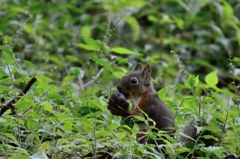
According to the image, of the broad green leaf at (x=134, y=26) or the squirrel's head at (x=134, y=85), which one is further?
the broad green leaf at (x=134, y=26)

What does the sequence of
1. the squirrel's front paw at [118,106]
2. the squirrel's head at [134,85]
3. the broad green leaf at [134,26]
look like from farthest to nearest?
1. the broad green leaf at [134,26]
2. the squirrel's head at [134,85]
3. the squirrel's front paw at [118,106]

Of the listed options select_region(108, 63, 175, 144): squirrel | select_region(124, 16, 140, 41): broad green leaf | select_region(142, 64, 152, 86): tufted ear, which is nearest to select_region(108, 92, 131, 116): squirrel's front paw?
select_region(108, 63, 175, 144): squirrel

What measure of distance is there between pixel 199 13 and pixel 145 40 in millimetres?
1011

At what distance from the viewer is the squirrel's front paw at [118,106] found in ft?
12.4

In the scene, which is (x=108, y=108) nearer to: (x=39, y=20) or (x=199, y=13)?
(x=39, y=20)

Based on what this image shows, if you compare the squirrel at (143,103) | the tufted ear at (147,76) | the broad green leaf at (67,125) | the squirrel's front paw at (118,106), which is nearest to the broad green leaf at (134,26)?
the squirrel at (143,103)

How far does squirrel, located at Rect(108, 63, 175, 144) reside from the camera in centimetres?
380

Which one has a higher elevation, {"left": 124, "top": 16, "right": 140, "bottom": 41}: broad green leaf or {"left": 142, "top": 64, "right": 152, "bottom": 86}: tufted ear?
{"left": 142, "top": 64, "right": 152, "bottom": 86}: tufted ear

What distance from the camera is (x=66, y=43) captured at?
843cm

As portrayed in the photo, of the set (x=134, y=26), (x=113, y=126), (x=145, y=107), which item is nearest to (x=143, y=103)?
(x=145, y=107)

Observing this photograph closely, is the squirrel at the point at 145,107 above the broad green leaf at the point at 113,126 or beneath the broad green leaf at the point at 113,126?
beneath

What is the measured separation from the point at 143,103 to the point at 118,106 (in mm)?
486

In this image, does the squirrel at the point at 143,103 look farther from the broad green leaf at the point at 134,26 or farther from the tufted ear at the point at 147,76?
the broad green leaf at the point at 134,26

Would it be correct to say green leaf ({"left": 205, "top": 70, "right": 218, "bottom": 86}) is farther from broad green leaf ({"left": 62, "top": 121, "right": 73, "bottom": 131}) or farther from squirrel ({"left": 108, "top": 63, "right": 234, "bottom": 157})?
broad green leaf ({"left": 62, "top": 121, "right": 73, "bottom": 131})
